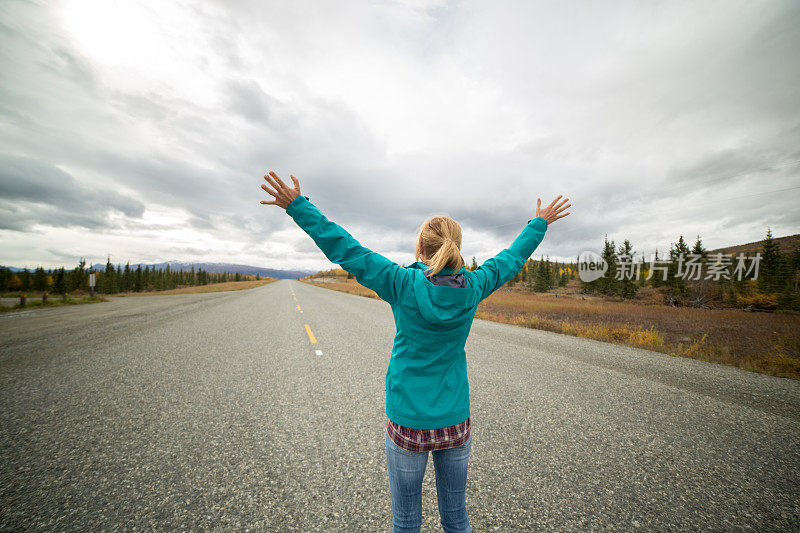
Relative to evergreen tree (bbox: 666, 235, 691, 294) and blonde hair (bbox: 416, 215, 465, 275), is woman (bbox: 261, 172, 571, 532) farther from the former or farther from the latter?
evergreen tree (bbox: 666, 235, 691, 294)

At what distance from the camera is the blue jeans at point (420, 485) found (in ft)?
5.02

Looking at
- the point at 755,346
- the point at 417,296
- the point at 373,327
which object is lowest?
the point at 755,346

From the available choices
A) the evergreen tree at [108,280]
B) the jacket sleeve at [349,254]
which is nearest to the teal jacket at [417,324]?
the jacket sleeve at [349,254]

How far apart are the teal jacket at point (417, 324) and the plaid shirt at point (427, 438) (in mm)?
51

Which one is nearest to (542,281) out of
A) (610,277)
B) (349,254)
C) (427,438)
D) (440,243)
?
(610,277)

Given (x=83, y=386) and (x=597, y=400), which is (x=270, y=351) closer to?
(x=83, y=386)

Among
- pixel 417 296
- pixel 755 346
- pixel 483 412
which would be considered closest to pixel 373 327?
pixel 483 412

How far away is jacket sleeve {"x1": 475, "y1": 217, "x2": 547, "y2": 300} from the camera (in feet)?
6.02

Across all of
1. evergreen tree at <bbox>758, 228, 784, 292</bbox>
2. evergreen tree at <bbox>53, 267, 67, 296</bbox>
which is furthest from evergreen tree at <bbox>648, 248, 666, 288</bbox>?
evergreen tree at <bbox>53, 267, 67, 296</bbox>

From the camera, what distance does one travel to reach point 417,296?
4.86 ft

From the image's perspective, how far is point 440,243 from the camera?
166 centimetres

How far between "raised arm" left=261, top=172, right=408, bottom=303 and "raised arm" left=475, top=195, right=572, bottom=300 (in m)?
0.58

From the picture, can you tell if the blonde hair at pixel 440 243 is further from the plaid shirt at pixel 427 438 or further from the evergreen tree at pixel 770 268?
the evergreen tree at pixel 770 268

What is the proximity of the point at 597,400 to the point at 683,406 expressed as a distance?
4.13 ft
